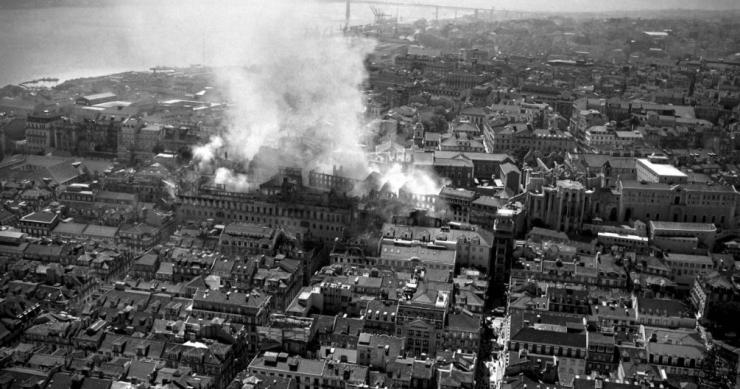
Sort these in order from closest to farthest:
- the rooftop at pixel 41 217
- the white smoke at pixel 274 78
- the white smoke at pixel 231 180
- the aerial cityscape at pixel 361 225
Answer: the aerial cityscape at pixel 361 225, the rooftop at pixel 41 217, the white smoke at pixel 231 180, the white smoke at pixel 274 78

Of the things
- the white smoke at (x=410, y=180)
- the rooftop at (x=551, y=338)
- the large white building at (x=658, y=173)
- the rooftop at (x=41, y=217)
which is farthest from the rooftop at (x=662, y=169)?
the rooftop at (x=41, y=217)

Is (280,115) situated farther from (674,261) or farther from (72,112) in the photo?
(674,261)

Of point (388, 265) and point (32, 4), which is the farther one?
point (32, 4)

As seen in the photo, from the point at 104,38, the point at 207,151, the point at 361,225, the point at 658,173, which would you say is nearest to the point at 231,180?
the point at 207,151

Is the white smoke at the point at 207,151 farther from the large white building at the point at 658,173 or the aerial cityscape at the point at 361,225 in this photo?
the large white building at the point at 658,173

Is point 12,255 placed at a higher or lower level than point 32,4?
lower

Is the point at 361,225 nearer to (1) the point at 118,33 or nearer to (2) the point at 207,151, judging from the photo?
(2) the point at 207,151

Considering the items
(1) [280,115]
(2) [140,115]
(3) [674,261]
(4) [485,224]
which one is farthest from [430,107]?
(3) [674,261]

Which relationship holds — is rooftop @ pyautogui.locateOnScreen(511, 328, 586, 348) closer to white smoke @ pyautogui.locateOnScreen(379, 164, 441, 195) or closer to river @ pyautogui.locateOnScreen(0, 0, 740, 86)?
white smoke @ pyautogui.locateOnScreen(379, 164, 441, 195)

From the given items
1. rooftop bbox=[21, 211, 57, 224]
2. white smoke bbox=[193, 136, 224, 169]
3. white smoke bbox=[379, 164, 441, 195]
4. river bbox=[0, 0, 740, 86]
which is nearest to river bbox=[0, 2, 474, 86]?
river bbox=[0, 0, 740, 86]
